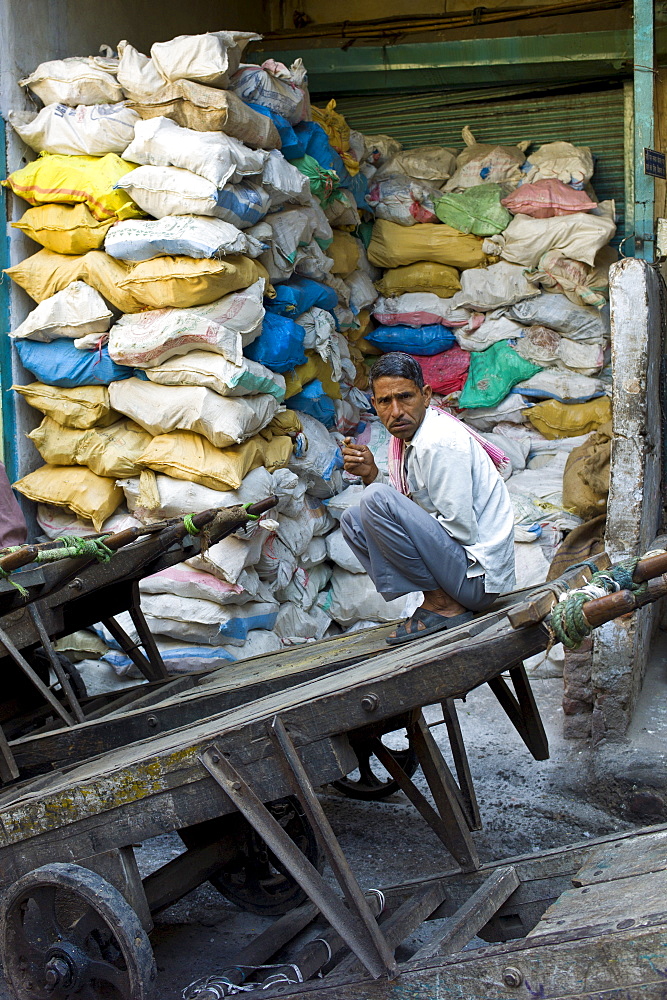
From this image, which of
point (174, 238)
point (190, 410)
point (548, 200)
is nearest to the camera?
point (174, 238)

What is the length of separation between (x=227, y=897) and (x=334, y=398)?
3.43m

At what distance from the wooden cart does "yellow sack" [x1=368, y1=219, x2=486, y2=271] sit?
168 inches

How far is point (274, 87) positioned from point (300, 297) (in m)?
1.07

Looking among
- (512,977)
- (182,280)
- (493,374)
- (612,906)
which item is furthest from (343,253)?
(512,977)

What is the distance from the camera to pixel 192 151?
14.1 ft

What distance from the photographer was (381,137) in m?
6.70

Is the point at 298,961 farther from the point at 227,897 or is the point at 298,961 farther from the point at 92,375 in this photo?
the point at 92,375

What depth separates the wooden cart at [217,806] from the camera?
81.5 inches

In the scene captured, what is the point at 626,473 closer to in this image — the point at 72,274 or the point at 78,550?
the point at 78,550

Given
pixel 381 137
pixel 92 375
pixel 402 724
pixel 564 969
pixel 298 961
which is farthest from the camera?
pixel 381 137

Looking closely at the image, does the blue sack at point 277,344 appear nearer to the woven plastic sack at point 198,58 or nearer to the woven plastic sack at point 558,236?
the woven plastic sack at point 198,58

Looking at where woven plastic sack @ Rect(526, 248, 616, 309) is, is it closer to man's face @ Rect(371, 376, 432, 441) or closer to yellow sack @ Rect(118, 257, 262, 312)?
yellow sack @ Rect(118, 257, 262, 312)

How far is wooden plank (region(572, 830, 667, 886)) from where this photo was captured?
212cm

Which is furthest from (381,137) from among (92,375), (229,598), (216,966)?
(216,966)
